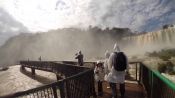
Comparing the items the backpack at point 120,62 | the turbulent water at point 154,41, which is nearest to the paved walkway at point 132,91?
the backpack at point 120,62

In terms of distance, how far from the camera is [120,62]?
9.17 m

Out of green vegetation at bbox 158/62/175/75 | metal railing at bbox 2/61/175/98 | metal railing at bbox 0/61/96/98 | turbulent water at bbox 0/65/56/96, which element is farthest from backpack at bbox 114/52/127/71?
turbulent water at bbox 0/65/56/96

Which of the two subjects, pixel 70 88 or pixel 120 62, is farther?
pixel 120 62

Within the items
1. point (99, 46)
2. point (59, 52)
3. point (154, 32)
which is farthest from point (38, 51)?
point (154, 32)

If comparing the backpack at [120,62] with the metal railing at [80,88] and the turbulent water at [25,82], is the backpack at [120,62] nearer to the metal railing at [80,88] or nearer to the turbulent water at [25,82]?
the metal railing at [80,88]

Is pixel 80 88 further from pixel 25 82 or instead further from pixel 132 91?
pixel 25 82

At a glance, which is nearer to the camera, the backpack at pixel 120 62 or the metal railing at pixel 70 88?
the metal railing at pixel 70 88

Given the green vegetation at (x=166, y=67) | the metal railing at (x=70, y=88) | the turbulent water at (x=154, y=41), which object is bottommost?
the green vegetation at (x=166, y=67)

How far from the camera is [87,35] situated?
119m

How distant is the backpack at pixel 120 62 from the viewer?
9.13 metres

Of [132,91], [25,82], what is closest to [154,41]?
[25,82]

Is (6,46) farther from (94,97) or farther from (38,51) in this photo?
(94,97)

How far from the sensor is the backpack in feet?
30.0

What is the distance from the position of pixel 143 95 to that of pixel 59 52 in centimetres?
10594
